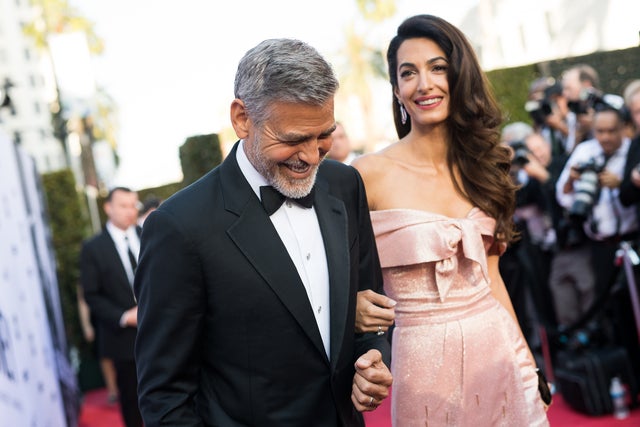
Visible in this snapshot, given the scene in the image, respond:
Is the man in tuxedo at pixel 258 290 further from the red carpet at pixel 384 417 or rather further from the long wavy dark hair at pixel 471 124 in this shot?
the red carpet at pixel 384 417

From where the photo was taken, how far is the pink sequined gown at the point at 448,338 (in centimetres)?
338

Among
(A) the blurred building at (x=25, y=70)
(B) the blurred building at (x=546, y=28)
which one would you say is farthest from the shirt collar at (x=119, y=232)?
(A) the blurred building at (x=25, y=70)

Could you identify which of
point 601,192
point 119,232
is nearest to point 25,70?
point 119,232

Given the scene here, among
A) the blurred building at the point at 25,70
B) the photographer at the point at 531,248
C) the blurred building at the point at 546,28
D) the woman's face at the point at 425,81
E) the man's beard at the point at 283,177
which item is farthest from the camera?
the blurred building at the point at 25,70

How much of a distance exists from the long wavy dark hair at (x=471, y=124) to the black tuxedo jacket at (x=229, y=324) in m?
1.38

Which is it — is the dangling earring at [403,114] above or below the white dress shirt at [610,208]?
above

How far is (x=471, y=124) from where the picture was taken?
3605mm

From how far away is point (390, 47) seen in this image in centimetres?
371

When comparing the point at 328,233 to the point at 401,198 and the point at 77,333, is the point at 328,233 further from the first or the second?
the point at 77,333

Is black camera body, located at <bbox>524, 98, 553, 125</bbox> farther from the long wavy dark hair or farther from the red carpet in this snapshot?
the long wavy dark hair

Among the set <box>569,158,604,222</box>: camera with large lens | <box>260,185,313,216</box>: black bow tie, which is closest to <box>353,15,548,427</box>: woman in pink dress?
<box>260,185,313,216</box>: black bow tie

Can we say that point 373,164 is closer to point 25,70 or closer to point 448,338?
point 448,338

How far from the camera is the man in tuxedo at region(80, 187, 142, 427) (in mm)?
6887

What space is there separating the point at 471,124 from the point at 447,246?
0.60 metres
